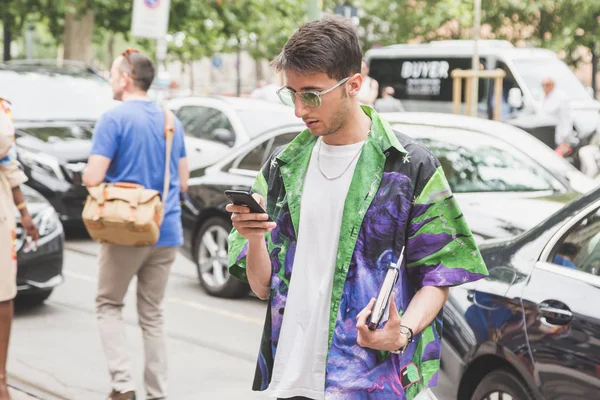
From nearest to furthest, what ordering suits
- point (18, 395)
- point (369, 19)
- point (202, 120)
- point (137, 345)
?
1. point (18, 395)
2. point (137, 345)
3. point (202, 120)
4. point (369, 19)

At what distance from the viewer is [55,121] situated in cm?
1246

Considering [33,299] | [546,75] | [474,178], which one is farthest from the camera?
[546,75]

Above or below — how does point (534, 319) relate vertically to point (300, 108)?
below

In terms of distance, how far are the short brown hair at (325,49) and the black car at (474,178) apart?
4387mm

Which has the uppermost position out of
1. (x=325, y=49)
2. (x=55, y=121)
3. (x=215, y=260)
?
(x=325, y=49)

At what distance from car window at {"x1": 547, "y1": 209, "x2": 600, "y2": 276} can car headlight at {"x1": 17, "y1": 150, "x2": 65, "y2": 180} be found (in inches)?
313

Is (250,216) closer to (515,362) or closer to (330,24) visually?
(330,24)

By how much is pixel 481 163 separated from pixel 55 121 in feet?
19.9

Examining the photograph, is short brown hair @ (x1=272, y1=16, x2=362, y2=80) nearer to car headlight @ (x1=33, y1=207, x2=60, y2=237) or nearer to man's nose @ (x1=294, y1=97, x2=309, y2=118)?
man's nose @ (x1=294, y1=97, x2=309, y2=118)

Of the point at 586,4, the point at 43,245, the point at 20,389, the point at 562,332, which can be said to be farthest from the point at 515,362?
the point at 586,4

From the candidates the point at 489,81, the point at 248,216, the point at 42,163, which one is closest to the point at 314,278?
the point at 248,216

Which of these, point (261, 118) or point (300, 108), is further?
point (261, 118)

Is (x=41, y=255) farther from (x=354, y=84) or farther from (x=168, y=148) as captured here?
(x=354, y=84)

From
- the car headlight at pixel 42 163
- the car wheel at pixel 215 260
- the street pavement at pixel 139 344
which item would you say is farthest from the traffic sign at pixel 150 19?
the car wheel at pixel 215 260
